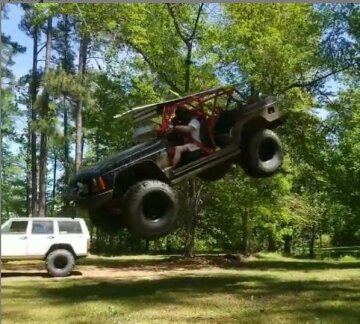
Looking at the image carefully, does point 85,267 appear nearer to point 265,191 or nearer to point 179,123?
point 265,191

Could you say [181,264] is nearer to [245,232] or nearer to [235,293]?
[245,232]

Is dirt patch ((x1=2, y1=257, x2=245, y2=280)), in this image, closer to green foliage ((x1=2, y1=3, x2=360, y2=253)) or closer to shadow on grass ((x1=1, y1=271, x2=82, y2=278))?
shadow on grass ((x1=1, y1=271, x2=82, y2=278))

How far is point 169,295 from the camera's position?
614cm

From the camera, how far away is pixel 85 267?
884 centimetres

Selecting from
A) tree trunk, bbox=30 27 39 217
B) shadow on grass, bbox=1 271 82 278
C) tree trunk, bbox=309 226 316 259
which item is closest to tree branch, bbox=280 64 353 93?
tree trunk, bbox=30 27 39 217

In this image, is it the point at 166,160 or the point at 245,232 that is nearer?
the point at 166,160

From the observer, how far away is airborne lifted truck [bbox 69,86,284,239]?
396 centimetres

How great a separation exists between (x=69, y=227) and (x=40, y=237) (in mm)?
470

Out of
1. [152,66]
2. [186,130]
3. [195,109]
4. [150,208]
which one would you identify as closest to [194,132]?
[186,130]

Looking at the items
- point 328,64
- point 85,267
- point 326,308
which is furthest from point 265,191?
point 326,308

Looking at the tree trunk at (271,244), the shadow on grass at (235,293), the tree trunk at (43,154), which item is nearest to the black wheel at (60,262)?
the shadow on grass at (235,293)

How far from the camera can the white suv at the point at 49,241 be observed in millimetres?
7746

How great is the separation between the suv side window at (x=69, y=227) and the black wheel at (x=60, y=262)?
1.01 ft

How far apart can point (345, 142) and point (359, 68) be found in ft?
5.41
